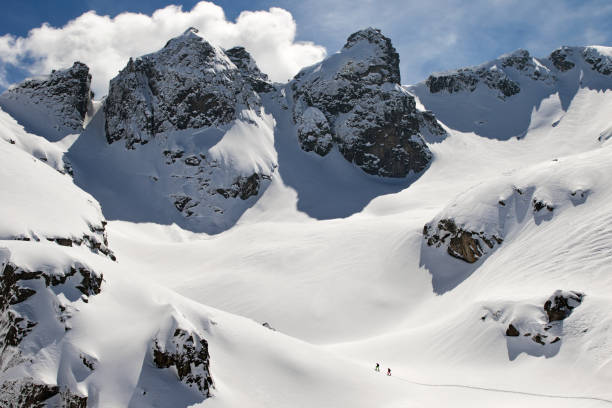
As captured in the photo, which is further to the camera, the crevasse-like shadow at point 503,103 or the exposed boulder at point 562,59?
the exposed boulder at point 562,59

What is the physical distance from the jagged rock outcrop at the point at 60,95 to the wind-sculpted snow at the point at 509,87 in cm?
7878

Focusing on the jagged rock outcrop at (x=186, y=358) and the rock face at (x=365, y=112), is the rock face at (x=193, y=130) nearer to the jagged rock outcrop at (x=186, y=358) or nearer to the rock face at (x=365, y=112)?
the rock face at (x=365, y=112)

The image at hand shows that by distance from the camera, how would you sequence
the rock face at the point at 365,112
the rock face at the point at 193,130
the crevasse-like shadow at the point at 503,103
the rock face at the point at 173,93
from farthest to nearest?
the crevasse-like shadow at the point at 503,103 < the rock face at the point at 365,112 < the rock face at the point at 173,93 < the rock face at the point at 193,130

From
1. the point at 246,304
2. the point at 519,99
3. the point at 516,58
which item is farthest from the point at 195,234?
the point at 516,58

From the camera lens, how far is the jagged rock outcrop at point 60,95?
73.9 m

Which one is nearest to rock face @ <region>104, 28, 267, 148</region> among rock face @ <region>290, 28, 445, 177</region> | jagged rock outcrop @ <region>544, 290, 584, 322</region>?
rock face @ <region>290, 28, 445, 177</region>

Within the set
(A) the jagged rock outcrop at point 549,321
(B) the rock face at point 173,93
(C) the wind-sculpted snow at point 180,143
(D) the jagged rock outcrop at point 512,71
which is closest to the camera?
(A) the jagged rock outcrop at point 549,321

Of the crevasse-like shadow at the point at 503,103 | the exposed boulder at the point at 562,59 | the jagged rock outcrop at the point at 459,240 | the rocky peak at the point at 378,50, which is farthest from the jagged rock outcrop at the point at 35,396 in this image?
the exposed boulder at the point at 562,59

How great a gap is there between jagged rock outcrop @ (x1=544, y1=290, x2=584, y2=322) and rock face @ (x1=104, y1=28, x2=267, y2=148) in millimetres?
64987

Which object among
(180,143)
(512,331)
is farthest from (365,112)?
(512,331)

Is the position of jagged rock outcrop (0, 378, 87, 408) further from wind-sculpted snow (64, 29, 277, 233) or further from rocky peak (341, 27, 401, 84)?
rocky peak (341, 27, 401, 84)

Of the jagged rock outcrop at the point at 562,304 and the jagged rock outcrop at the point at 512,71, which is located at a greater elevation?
the jagged rock outcrop at the point at 512,71

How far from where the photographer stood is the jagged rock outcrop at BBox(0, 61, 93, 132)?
73.9 meters

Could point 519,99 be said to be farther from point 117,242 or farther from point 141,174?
point 117,242
